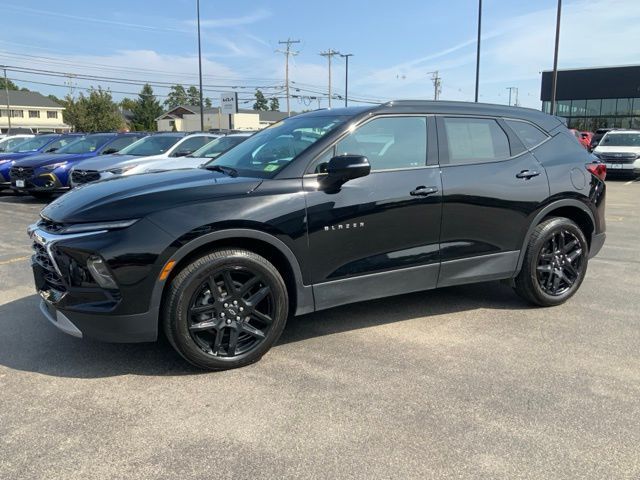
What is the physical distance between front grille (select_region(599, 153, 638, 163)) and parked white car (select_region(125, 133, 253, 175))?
13677 millimetres

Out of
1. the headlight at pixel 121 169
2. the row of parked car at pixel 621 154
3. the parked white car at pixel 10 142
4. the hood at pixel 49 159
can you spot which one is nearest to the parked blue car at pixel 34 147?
the parked white car at pixel 10 142

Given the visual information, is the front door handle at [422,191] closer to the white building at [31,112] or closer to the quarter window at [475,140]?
the quarter window at [475,140]

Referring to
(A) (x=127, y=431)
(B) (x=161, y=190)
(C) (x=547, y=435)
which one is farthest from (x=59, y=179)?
(C) (x=547, y=435)

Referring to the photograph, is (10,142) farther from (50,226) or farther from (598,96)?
(598,96)

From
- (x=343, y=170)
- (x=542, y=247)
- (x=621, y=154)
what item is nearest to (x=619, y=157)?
(x=621, y=154)

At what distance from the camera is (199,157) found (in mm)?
9711

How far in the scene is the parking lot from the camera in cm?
260

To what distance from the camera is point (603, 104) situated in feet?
155

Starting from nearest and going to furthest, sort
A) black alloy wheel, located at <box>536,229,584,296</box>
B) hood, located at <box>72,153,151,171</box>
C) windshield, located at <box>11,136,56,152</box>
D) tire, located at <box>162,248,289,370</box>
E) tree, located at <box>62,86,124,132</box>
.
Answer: tire, located at <box>162,248,289,370</box>, black alloy wheel, located at <box>536,229,584,296</box>, hood, located at <box>72,153,151,171</box>, windshield, located at <box>11,136,56,152</box>, tree, located at <box>62,86,124,132</box>

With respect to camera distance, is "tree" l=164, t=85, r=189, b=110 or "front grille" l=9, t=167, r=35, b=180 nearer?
"front grille" l=9, t=167, r=35, b=180

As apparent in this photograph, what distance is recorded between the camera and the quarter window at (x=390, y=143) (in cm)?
399

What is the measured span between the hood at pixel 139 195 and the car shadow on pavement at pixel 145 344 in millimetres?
1010

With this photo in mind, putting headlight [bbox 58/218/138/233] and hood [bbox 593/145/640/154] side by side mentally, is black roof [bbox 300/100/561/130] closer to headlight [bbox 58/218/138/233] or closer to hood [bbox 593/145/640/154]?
headlight [bbox 58/218/138/233]

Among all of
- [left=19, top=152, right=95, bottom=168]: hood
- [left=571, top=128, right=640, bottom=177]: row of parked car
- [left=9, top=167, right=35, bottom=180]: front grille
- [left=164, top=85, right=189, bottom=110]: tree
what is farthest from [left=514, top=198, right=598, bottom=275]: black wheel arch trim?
[left=164, top=85, right=189, bottom=110]: tree
